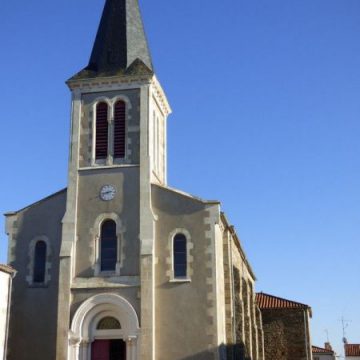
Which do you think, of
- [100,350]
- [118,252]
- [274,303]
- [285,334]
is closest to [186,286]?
[118,252]

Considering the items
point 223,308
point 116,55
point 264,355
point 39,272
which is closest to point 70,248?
point 39,272

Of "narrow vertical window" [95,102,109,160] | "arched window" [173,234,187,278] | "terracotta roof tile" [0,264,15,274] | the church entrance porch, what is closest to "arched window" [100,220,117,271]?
"arched window" [173,234,187,278]

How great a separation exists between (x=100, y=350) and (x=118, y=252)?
3.85 metres

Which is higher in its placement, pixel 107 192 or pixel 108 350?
pixel 107 192

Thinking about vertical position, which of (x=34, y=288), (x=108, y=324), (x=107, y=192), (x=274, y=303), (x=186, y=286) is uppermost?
(x=107, y=192)

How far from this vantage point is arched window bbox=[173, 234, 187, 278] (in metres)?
22.7

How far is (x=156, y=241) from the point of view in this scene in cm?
2306

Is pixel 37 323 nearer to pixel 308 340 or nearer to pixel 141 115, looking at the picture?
pixel 141 115

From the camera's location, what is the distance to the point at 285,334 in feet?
Result: 120

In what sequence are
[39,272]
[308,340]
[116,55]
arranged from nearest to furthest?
[39,272] < [116,55] < [308,340]

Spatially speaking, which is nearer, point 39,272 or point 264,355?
point 39,272

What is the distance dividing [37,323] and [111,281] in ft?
11.4

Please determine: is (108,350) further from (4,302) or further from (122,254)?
(4,302)

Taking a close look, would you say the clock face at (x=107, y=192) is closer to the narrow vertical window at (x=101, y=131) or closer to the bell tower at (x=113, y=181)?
the bell tower at (x=113, y=181)
